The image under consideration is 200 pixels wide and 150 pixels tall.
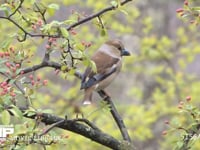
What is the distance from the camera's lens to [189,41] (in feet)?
25.7

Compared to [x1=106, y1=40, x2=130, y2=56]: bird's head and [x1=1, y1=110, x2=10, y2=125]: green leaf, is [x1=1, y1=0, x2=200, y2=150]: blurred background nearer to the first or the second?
[x1=106, y1=40, x2=130, y2=56]: bird's head

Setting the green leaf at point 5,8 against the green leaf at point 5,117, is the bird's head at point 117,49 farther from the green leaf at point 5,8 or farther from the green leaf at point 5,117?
the green leaf at point 5,117

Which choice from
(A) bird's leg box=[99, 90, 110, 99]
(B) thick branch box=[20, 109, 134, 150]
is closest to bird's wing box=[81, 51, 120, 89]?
(A) bird's leg box=[99, 90, 110, 99]

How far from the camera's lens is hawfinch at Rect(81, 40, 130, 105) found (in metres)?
4.45

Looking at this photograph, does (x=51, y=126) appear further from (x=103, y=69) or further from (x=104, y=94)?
(x=103, y=69)

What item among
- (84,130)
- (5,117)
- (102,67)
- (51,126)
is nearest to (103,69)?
(102,67)

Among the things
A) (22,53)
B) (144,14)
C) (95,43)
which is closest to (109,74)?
(22,53)

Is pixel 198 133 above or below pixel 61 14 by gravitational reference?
above

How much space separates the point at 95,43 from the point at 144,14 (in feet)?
4.14

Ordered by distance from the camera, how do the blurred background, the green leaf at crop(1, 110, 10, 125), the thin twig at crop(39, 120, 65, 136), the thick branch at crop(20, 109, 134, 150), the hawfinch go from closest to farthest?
the green leaf at crop(1, 110, 10, 125)
the thin twig at crop(39, 120, 65, 136)
the thick branch at crop(20, 109, 134, 150)
the hawfinch
the blurred background

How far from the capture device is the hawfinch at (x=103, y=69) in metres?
4.45

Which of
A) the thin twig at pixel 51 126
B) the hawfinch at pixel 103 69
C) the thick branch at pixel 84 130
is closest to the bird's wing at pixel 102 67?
the hawfinch at pixel 103 69

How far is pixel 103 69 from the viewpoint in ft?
16.2

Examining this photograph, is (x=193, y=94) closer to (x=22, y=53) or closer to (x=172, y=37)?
(x=172, y=37)
